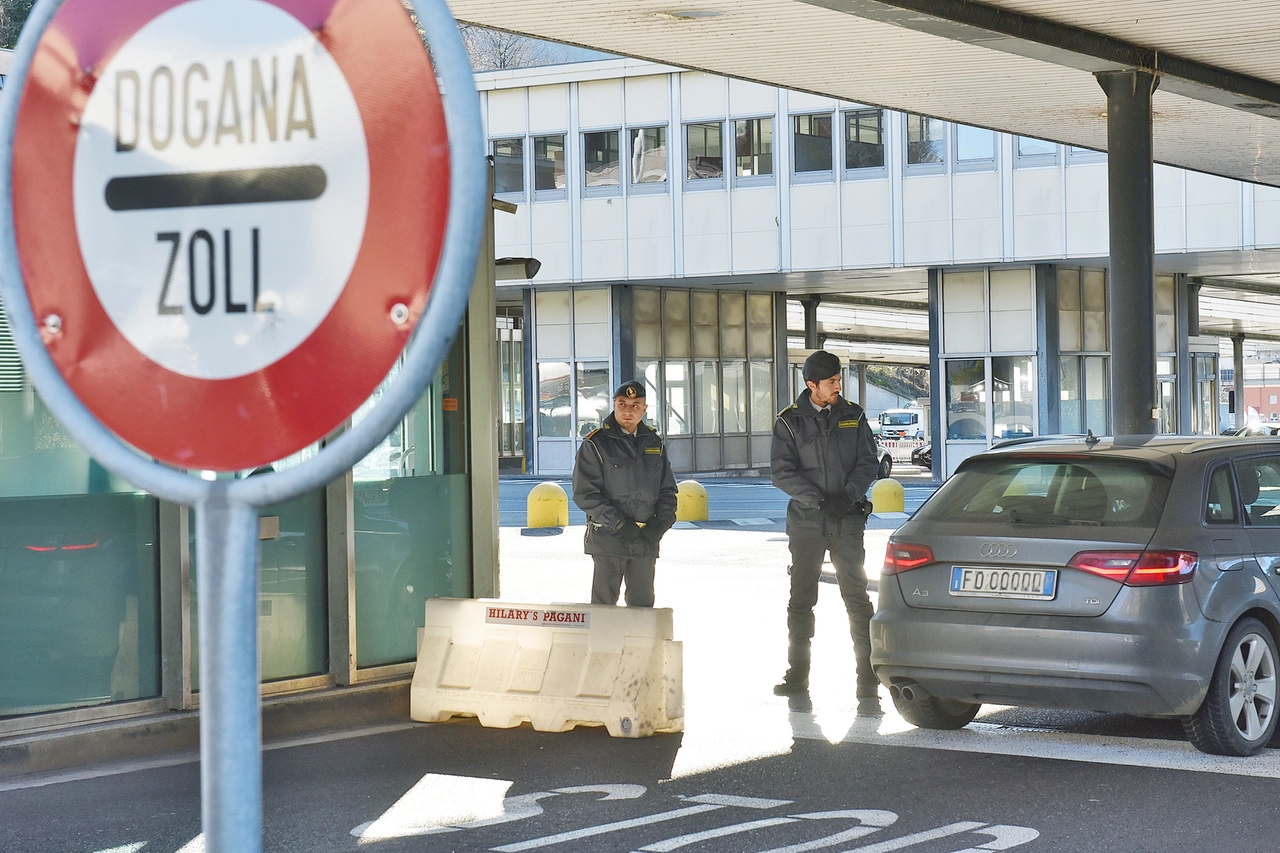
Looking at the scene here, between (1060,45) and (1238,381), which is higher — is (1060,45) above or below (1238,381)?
above

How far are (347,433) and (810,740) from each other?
7.11 metres

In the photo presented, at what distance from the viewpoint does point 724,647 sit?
11789 millimetres

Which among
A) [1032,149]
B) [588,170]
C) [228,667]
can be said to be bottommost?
[228,667]

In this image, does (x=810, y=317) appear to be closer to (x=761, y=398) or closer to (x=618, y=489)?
(x=761, y=398)

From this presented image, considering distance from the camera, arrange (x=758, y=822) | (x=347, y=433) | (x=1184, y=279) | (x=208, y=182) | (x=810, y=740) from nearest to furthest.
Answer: (x=347, y=433) → (x=208, y=182) → (x=758, y=822) → (x=810, y=740) → (x=1184, y=279)

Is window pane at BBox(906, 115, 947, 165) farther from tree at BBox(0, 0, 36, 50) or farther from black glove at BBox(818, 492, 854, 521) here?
tree at BBox(0, 0, 36, 50)

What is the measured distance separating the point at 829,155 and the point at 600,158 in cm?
535

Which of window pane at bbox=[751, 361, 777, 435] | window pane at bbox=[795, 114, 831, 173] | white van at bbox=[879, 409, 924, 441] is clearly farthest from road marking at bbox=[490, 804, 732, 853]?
white van at bbox=[879, 409, 924, 441]

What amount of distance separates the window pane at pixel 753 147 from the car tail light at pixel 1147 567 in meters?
28.2

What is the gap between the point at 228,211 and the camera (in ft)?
5.06

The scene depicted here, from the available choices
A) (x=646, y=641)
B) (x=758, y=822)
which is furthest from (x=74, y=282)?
(x=646, y=641)

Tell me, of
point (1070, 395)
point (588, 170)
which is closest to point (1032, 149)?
point (1070, 395)

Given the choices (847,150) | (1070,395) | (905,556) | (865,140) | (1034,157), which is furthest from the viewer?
(847,150)

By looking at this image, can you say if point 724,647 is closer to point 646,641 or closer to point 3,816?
point 646,641
